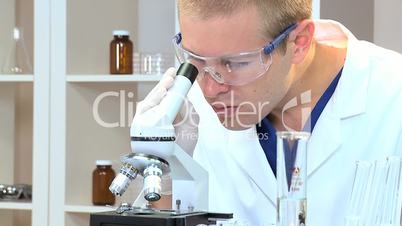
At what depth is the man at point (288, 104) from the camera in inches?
49.3

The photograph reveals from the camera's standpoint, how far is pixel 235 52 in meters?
1.21

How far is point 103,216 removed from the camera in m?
0.97

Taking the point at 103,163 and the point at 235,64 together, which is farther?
the point at 103,163

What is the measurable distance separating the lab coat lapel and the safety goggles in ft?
0.97

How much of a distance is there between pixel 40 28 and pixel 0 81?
0.31 metres

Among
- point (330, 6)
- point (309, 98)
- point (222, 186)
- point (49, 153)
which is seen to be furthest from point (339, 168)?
point (49, 153)

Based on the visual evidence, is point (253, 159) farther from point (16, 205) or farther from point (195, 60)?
point (16, 205)

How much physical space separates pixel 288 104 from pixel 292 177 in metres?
0.64

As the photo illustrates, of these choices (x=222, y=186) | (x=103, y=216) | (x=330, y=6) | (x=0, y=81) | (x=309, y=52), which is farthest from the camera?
(x=0, y=81)

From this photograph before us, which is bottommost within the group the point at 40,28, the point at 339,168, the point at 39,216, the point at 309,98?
the point at 39,216

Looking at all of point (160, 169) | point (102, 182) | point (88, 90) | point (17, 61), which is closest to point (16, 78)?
point (17, 61)

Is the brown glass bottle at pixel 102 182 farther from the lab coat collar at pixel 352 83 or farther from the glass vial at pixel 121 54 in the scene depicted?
the lab coat collar at pixel 352 83

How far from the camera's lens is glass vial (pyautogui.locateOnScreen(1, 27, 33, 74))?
2547 mm

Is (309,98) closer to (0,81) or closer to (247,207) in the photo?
(247,207)
